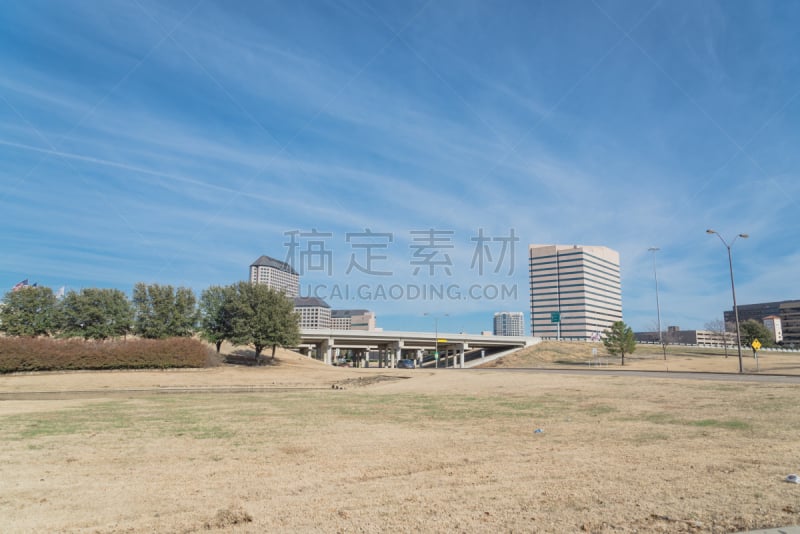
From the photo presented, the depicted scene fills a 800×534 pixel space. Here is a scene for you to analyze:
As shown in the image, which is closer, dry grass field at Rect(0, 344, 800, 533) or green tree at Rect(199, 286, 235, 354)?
dry grass field at Rect(0, 344, 800, 533)

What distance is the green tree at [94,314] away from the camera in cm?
5753

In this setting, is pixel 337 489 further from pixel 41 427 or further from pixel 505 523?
pixel 41 427

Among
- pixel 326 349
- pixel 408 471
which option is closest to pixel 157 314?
pixel 326 349

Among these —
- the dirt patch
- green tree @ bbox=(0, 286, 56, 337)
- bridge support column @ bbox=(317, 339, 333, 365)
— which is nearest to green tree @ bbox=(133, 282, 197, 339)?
green tree @ bbox=(0, 286, 56, 337)

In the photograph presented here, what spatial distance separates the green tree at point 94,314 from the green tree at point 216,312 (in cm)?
883

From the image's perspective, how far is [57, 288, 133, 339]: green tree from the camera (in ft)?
189

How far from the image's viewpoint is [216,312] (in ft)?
209

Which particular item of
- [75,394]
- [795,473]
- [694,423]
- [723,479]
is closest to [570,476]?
[723,479]

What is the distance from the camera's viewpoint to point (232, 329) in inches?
2493

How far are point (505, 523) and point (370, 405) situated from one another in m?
15.2

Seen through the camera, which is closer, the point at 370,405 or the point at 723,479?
the point at 723,479

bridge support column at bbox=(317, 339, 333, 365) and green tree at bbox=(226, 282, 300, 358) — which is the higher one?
green tree at bbox=(226, 282, 300, 358)

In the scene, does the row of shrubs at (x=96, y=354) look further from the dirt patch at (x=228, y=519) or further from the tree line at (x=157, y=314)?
the dirt patch at (x=228, y=519)

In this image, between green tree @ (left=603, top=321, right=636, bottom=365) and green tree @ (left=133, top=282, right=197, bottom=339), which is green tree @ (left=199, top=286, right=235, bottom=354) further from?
green tree @ (left=603, top=321, right=636, bottom=365)
